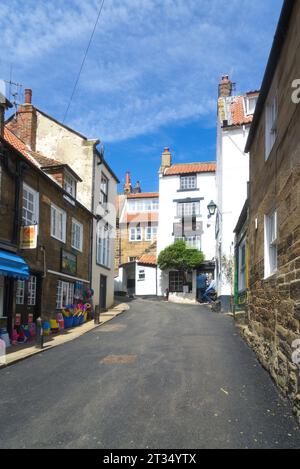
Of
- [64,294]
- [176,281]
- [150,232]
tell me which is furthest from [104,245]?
[150,232]

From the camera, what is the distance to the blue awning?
12.5 m

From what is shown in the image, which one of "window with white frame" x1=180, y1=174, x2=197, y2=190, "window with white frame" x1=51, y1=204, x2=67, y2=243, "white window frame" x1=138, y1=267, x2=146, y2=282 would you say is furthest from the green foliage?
"window with white frame" x1=51, y1=204, x2=67, y2=243

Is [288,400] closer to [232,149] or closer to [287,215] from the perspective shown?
[287,215]

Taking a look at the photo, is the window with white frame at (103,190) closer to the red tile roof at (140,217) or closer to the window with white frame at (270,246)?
the window with white frame at (270,246)

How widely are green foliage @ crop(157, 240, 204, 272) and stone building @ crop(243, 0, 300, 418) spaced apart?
23905mm

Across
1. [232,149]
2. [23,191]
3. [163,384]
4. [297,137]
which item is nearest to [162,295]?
[232,149]

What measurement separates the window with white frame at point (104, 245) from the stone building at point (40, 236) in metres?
2.99

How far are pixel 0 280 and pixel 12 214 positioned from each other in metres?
2.14

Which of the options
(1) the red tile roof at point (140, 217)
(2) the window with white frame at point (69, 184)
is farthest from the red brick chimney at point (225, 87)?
(1) the red tile roof at point (140, 217)

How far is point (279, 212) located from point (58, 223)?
1270cm

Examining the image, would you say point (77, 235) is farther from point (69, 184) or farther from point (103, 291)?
point (103, 291)

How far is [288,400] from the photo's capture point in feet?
22.6

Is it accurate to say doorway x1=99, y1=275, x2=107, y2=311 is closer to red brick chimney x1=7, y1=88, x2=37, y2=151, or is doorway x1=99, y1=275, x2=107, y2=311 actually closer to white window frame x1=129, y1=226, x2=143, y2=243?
red brick chimney x1=7, y1=88, x2=37, y2=151
